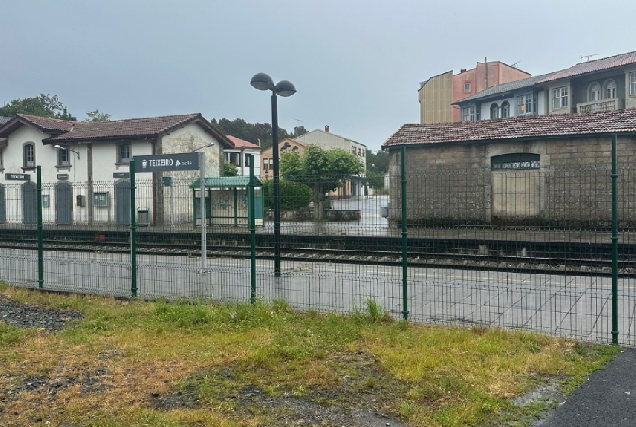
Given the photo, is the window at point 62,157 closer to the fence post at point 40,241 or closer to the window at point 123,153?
the window at point 123,153

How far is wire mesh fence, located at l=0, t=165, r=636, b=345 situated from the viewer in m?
8.77

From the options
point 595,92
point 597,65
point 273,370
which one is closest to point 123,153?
point 273,370

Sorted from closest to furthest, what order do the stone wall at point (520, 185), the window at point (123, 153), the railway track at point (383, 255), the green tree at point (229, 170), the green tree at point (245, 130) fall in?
the stone wall at point (520, 185) → the railway track at point (383, 255) → the window at point (123, 153) → the green tree at point (229, 170) → the green tree at point (245, 130)

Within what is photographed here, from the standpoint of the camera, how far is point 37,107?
7181 centimetres

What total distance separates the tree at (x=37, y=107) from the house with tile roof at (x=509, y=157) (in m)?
59.1

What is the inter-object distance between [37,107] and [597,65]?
212 feet

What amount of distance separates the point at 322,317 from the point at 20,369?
376cm

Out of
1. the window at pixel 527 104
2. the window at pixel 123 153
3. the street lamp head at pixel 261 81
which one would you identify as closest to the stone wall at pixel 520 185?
→ the street lamp head at pixel 261 81

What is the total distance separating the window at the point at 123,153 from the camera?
32.9 metres

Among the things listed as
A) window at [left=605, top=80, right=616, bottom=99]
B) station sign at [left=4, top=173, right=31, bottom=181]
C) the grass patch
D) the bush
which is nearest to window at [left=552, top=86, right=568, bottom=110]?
window at [left=605, top=80, right=616, bottom=99]

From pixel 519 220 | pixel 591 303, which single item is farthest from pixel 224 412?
pixel 519 220

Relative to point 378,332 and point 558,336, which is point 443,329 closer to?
point 378,332

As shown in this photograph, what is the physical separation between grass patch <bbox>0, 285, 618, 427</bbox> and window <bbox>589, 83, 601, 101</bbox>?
3992 centimetres

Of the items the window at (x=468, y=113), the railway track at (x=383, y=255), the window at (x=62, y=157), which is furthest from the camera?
the window at (x=468, y=113)
